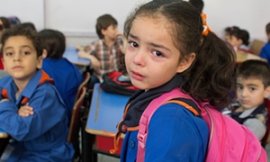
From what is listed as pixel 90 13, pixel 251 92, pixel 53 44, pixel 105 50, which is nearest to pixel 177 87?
pixel 251 92

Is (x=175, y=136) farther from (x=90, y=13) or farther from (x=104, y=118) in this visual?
(x=90, y=13)

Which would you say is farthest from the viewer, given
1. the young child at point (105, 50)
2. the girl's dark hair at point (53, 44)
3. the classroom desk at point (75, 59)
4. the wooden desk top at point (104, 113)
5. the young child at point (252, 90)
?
the young child at point (105, 50)

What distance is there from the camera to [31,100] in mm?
1724

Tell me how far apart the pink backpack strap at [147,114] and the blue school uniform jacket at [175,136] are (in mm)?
29

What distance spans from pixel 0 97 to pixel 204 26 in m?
Answer: 1.30

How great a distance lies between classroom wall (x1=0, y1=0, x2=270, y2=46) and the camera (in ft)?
16.1

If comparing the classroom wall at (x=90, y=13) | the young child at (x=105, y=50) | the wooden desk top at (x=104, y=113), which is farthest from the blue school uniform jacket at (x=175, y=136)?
the classroom wall at (x=90, y=13)

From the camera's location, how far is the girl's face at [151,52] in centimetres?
83

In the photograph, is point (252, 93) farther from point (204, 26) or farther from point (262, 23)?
point (262, 23)

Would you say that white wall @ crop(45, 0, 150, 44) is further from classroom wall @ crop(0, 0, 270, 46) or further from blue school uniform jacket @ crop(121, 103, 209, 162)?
blue school uniform jacket @ crop(121, 103, 209, 162)

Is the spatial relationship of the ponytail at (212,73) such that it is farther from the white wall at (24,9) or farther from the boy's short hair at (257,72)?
the white wall at (24,9)

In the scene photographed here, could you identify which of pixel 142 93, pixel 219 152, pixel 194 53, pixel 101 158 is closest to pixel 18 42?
pixel 142 93

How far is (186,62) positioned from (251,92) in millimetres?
1226

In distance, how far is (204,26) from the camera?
0.92 meters
